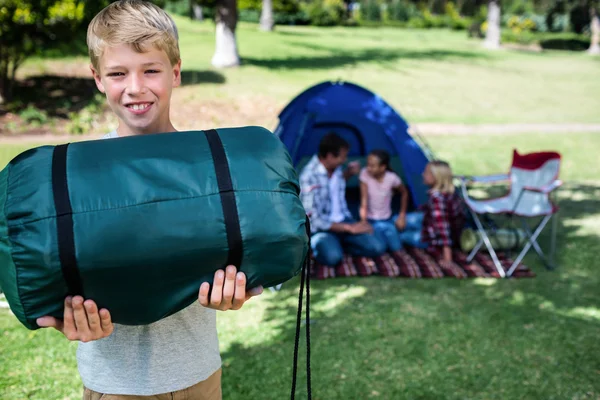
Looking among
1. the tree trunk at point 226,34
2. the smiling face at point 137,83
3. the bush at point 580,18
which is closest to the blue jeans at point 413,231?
the smiling face at point 137,83

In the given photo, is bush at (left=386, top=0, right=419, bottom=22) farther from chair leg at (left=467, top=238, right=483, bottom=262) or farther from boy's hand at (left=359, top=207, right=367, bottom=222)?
chair leg at (left=467, top=238, right=483, bottom=262)

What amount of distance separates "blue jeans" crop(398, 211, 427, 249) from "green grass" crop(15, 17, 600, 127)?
23.3 ft

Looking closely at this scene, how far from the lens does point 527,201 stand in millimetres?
6211

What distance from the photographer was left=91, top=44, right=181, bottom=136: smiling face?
5.95ft

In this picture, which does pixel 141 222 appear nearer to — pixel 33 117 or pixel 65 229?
pixel 65 229

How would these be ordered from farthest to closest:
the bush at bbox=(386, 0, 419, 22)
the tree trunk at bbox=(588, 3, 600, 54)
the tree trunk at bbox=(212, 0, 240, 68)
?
the bush at bbox=(386, 0, 419, 22) < the tree trunk at bbox=(588, 3, 600, 54) < the tree trunk at bbox=(212, 0, 240, 68)

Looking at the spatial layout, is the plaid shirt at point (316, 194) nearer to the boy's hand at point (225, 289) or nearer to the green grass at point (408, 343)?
the green grass at point (408, 343)

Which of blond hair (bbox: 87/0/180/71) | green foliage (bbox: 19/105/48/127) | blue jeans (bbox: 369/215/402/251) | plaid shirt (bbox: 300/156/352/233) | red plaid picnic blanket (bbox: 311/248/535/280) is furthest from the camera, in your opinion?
green foliage (bbox: 19/105/48/127)

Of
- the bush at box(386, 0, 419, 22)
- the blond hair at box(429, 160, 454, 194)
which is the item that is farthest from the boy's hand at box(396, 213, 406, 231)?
the bush at box(386, 0, 419, 22)

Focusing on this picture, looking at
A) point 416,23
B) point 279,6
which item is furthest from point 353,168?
point 416,23

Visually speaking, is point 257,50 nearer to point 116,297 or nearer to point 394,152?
point 394,152

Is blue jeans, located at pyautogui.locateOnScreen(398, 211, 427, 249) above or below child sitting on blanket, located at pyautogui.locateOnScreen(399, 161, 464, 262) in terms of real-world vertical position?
below

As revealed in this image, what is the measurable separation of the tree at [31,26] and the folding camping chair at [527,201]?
31.1 ft

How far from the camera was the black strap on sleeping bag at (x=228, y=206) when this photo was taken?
1.65 m
